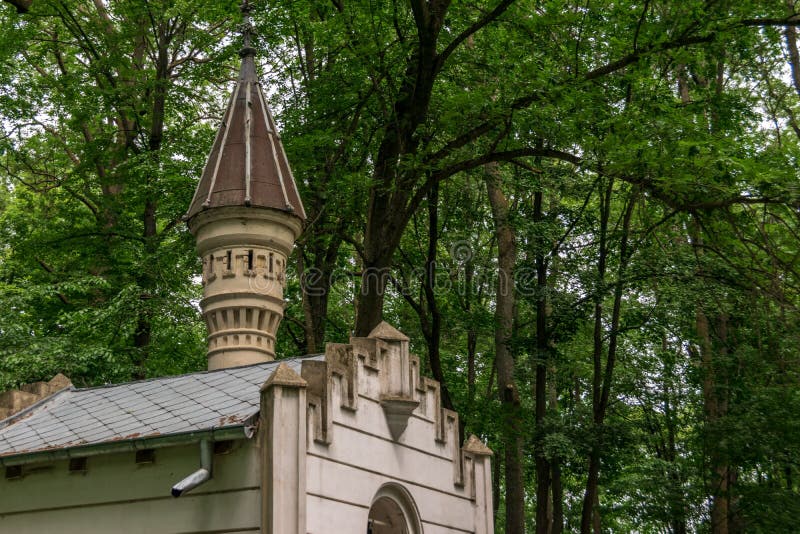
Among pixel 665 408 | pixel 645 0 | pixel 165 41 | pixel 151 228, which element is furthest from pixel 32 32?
pixel 665 408

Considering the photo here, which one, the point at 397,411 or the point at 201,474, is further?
the point at 397,411

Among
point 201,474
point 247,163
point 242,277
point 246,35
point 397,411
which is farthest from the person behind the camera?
point 246,35

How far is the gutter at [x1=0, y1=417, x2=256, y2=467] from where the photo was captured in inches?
427

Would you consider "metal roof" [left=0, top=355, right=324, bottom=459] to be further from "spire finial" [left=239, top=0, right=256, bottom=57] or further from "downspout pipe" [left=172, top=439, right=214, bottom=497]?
"spire finial" [left=239, top=0, right=256, bottom=57]

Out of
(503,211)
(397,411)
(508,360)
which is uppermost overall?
(503,211)

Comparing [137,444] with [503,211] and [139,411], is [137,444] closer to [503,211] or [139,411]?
[139,411]

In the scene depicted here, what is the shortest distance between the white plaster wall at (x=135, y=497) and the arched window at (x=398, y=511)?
249cm

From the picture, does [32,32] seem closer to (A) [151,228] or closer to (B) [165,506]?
(A) [151,228]

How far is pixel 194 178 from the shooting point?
86.0 feet

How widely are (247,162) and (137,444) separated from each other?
352 inches

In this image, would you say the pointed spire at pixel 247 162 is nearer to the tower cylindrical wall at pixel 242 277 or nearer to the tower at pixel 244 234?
the tower at pixel 244 234

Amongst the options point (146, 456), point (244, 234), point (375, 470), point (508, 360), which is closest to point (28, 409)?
point (146, 456)

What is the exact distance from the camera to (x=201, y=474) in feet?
35.3

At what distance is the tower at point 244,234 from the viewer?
1762 cm
